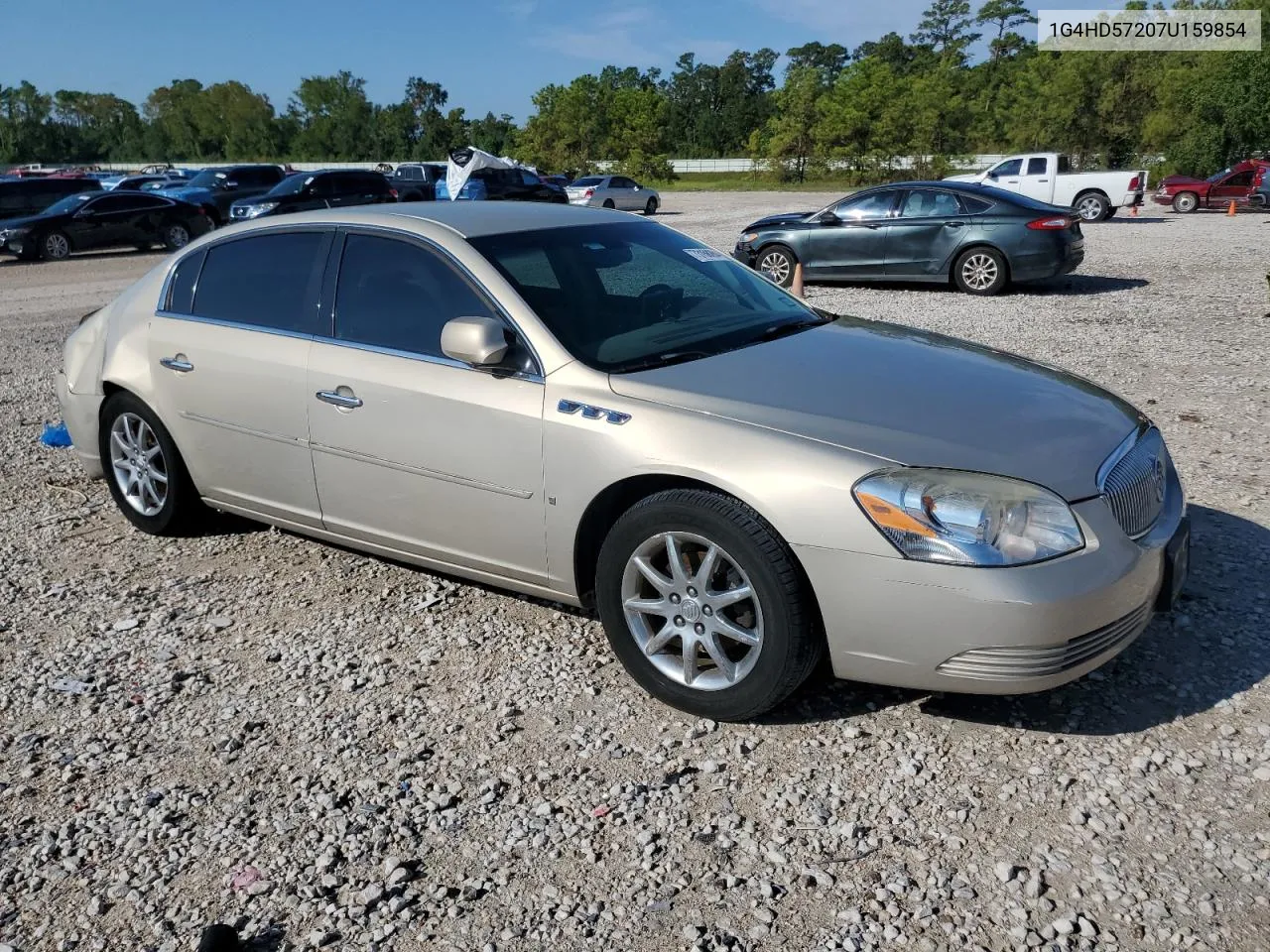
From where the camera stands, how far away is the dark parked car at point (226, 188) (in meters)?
28.1

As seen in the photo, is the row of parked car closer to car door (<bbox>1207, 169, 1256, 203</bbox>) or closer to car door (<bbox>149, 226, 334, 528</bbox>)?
car door (<bbox>149, 226, 334, 528</bbox>)

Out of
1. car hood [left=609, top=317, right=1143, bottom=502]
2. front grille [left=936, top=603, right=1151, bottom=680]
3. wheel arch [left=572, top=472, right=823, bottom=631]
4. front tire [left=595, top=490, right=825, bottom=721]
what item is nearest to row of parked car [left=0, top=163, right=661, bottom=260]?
car hood [left=609, top=317, right=1143, bottom=502]

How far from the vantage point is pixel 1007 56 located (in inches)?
4080

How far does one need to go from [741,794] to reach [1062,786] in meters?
0.92

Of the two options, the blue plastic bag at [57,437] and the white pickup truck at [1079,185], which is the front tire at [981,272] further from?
the white pickup truck at [1079,185]

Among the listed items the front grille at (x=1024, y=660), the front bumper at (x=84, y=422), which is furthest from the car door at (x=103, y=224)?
the front grille at (x=1024, y=660)

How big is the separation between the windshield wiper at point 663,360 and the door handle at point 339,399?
1.13 metres

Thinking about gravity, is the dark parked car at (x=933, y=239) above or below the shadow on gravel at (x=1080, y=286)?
above

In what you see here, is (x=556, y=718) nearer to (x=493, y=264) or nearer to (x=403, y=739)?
(x=403, y=739)

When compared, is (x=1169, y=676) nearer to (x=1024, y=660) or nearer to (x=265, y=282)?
(x=1024, y=660)

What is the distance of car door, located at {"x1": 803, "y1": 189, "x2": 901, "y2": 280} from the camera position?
1379 centimetres

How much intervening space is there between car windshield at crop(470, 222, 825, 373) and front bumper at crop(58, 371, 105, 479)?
8.29 ft

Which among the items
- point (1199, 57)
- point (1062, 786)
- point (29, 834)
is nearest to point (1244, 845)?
point (1062, 786)

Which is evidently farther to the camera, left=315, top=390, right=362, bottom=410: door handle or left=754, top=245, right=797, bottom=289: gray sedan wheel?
left=754, top=245, right=797, bottom=289: gray sedan wheel
